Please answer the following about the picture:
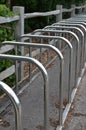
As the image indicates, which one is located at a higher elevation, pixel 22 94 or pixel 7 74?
pixel 7 74

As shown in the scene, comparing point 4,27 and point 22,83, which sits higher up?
point 4,27

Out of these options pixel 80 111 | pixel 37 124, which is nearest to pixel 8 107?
pixel 37 124

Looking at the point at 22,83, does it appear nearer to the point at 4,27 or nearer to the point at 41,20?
the point at 4,27

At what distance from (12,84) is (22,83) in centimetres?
22

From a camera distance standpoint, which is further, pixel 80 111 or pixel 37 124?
pixel 80 111

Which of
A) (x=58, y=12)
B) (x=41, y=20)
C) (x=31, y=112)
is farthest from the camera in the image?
(x=41, y=20)

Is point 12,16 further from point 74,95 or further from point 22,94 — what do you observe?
point 74,95

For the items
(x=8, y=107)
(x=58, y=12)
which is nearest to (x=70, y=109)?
(x=8, y=107)

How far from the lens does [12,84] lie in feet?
18.1

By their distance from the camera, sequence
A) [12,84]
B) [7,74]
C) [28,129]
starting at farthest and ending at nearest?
[12,84] → [7,74] → [28,129]

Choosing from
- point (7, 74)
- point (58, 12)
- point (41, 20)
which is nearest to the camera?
point (7, 74)

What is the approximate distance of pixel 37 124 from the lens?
411 cm

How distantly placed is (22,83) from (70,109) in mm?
1287

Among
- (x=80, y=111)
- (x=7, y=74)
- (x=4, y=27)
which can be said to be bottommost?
(x=80, y=111)
